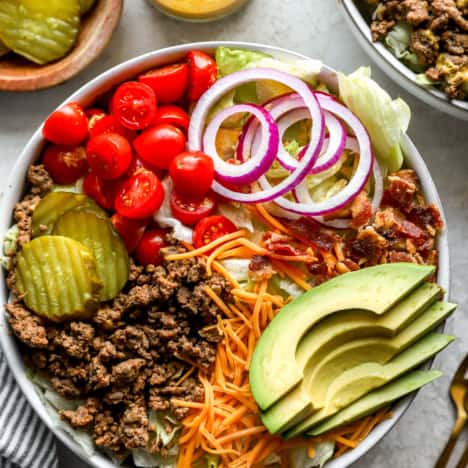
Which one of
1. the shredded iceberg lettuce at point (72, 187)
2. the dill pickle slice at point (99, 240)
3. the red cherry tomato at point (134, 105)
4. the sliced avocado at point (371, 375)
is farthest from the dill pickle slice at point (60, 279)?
the sliced avocado at point (371, 375)

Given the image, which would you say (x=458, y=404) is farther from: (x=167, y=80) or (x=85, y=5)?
(x=85, y=5)

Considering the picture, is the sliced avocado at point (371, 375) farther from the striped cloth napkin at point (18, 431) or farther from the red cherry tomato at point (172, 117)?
the red cherry tomato at point (172, 117)

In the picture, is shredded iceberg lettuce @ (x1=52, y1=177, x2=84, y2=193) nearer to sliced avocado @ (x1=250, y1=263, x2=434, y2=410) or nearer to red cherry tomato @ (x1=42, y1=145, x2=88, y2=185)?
red cherry tomato @ (x1=42, y1=145, x2=88, y2=185)

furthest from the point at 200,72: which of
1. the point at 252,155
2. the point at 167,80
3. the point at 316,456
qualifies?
the point at 316,456

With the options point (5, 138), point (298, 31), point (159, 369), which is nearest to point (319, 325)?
point (159, 369)

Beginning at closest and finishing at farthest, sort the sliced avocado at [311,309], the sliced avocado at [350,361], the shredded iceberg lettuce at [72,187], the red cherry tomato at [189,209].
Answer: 1. the sliced avocado at [311,309]
2. the sliced avocado at [350,361]
3. the red cherry tomato at [189,209]
4. the shredded iceberg lettuce at [72,187]

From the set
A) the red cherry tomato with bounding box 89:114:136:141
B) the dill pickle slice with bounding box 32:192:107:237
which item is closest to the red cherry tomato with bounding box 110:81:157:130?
the red cherry tomato with bounding box 89:114:136:141

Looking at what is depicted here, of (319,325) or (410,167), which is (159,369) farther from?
(410,167)
